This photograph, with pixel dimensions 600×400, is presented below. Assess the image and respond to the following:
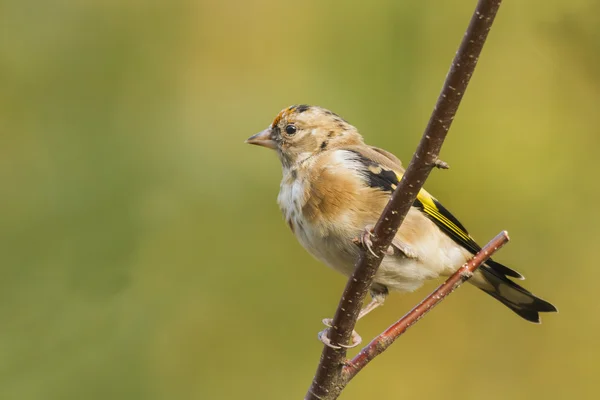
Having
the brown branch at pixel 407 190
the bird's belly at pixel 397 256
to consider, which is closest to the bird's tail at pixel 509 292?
the bird's belly at pixel 397 256

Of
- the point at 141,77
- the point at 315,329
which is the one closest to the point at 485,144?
the point at 315,329

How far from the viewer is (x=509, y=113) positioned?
18.6 ft

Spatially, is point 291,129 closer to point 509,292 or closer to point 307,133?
point 307,133

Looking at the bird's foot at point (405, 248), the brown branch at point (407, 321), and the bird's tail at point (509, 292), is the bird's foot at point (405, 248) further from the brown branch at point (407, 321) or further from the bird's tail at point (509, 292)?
the bird's tail at point (509, 292)

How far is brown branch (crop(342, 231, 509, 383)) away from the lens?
278 centimetres

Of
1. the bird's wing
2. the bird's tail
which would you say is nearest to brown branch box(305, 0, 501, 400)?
the bird's wing

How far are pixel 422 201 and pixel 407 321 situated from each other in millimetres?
1006

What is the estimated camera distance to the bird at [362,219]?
3.43 meters

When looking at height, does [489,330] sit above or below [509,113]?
below

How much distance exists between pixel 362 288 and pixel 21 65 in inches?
169

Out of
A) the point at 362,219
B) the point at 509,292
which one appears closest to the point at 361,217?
the point at 362,219

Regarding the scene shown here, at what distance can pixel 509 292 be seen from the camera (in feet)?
12.9

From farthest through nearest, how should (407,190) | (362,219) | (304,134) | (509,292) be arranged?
(304,134) < (509,292) < (362,219) < (407,190)

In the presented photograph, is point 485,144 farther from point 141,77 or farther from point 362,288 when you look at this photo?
point 362,288
